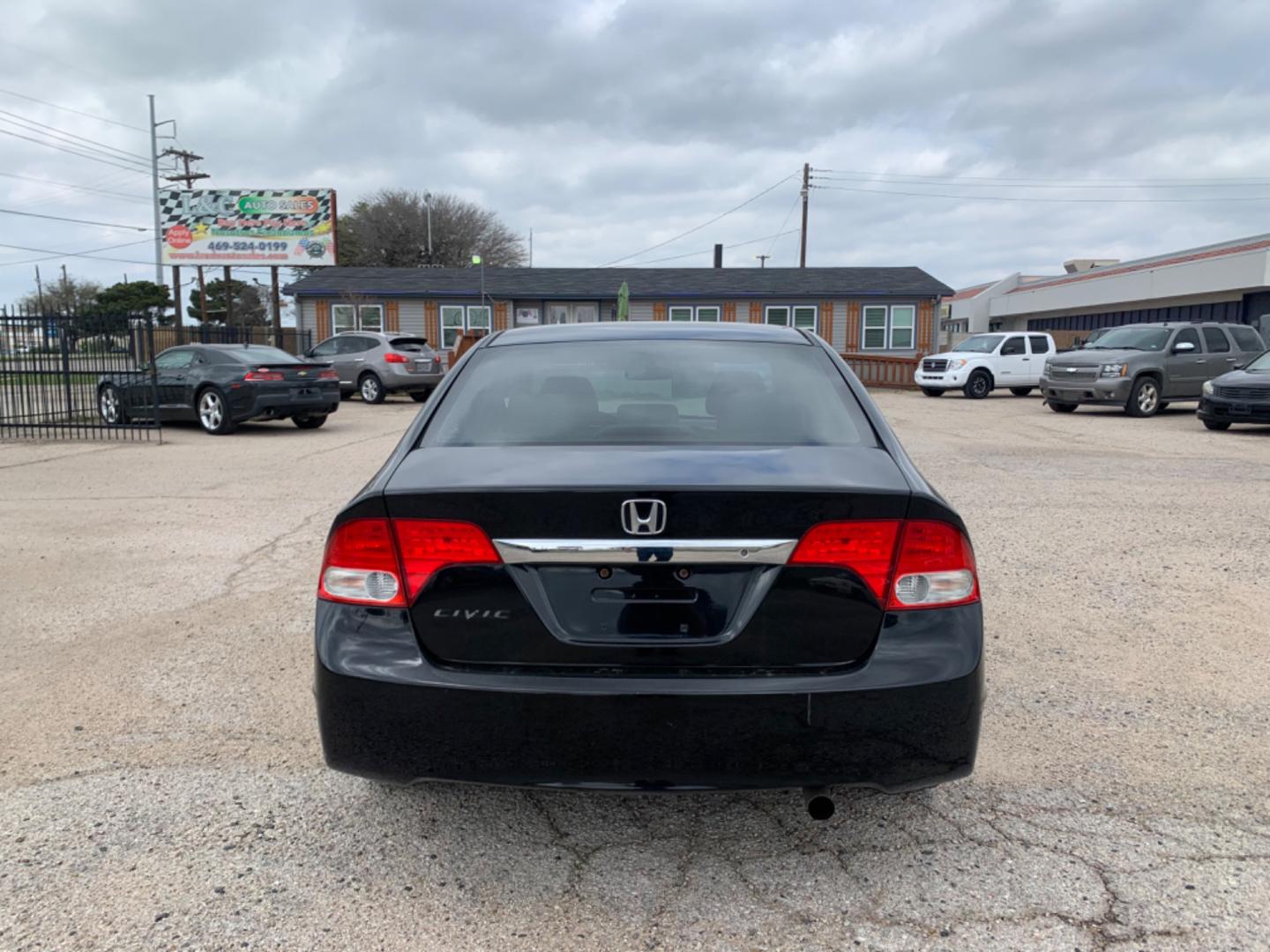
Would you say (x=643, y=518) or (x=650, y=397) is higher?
(x=650, y=397)

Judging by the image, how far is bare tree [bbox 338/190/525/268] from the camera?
2264 inches

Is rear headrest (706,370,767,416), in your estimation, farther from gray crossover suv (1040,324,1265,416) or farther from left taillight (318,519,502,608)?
gray crossover suv (1040,324,1265,416)

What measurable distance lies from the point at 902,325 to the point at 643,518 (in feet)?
120

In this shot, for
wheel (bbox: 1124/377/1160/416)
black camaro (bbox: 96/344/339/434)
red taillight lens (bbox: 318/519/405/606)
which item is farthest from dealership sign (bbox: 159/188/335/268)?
red taillight lens (bbox: 318/519/405/606)

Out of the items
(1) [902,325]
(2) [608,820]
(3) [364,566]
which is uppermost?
(1) [902,325]

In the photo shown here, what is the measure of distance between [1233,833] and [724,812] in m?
1.50

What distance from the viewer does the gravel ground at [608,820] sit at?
2.40 m

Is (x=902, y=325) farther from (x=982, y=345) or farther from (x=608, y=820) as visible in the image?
(x=608, y=820)

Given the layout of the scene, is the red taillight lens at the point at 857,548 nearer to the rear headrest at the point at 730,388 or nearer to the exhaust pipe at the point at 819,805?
the exhaust pipe at the point at 819,805

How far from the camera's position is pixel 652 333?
11.7 feet

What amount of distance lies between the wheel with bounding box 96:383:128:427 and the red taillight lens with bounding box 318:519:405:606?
13.7 m

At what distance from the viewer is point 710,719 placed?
2.29 meters

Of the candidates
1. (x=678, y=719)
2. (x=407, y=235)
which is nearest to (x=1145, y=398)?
(x=678, y=719)

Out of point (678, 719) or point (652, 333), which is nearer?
point (678, 719)
